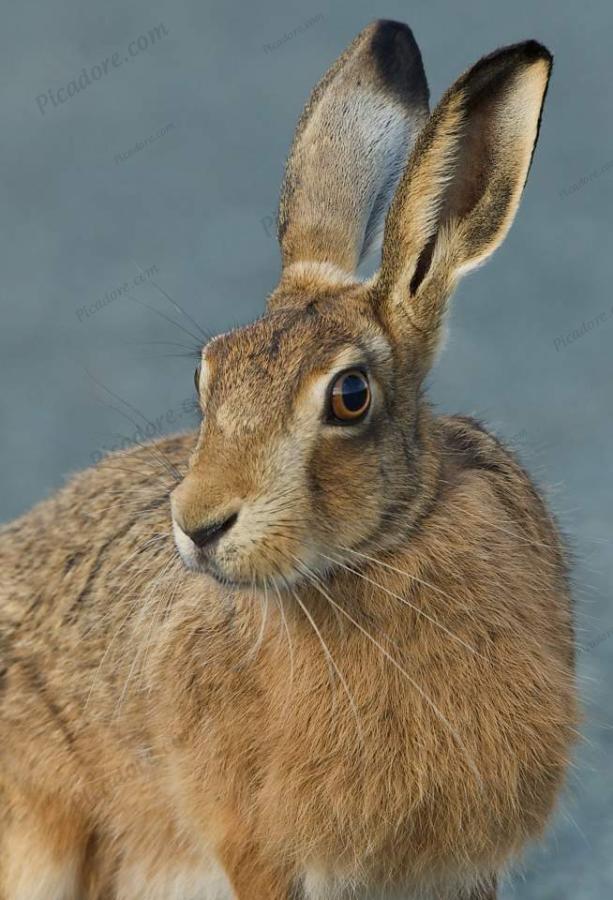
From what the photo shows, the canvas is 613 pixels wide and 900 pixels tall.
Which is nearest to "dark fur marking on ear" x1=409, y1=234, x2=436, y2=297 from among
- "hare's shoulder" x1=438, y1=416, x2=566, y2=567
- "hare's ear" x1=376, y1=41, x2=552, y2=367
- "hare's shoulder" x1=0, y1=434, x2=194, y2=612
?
"hare's ear" x1=376, y1=41, x2=552, y2=367

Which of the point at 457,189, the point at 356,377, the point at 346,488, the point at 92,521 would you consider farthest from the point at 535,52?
the point at 92,521

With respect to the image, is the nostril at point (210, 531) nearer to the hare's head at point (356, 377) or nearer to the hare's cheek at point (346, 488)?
the hare's head at point (356, 377)

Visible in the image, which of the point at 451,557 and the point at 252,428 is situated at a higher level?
the point at 252,428

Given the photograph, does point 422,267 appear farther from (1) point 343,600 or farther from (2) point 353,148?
(1) point 343,600

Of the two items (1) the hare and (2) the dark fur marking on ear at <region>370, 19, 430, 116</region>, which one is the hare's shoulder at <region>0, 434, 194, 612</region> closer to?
(1) the hare

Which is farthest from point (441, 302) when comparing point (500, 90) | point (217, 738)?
point (217, 738)

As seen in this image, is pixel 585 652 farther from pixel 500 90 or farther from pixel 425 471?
pixel 500 90
